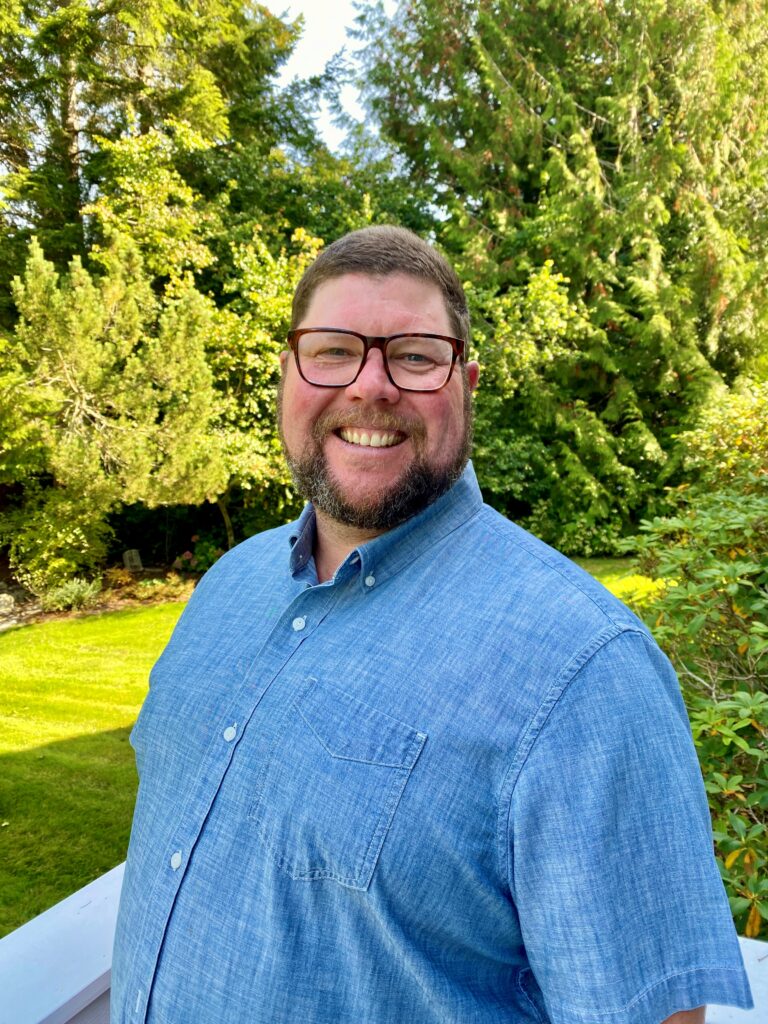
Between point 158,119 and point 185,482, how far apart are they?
17.2ft

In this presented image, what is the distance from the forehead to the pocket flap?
1.75 ft

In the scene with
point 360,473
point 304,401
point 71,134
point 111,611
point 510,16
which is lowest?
point 111,611

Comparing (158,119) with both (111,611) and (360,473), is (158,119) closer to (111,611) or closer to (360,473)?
(111,611)

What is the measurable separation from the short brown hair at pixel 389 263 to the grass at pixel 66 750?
292cm

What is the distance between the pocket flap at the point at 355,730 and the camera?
850 mm

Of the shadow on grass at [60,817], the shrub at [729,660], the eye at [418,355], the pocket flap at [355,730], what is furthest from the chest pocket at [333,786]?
the shadow on grass at [60,817]

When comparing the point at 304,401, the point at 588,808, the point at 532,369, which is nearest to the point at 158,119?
the point at 532,369

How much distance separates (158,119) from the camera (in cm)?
938

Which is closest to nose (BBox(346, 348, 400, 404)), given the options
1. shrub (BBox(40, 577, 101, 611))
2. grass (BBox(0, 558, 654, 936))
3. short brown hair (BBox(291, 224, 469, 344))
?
short brown hair (BBox(291, 224, 469, 344))

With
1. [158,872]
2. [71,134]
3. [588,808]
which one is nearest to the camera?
[588,808]

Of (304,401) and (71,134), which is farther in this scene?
(71,134)

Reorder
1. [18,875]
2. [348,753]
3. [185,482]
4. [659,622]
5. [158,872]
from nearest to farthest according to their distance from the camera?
[348,753] → [158,872] → [659,622] → [18,875] → [185,482]

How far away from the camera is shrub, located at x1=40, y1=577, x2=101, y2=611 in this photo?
7855 mm

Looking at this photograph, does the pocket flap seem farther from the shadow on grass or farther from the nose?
the shadow on grass
